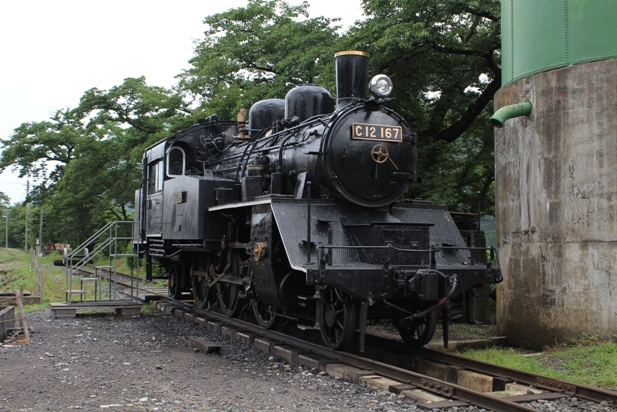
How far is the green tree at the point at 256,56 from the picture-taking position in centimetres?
1501

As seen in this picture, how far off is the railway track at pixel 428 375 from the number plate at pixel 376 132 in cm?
257

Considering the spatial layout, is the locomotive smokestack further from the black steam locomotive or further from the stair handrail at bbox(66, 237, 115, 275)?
the stair handrail at bbox(66, 237, 115, 275)

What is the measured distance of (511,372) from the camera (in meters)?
5.98

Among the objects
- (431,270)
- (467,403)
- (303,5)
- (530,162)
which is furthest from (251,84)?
(467,403)

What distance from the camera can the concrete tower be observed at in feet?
24.0

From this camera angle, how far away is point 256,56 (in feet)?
66.8

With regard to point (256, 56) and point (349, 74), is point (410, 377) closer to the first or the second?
point (349, 74)

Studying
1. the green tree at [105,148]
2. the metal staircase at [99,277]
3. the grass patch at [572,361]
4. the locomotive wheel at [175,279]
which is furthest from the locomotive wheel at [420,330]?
the green tree at [105,148]

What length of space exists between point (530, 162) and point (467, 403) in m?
4.09

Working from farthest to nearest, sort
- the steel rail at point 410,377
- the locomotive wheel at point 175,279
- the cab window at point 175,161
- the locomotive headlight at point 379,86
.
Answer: the locomotive wheel at point 175,279, the cab window at point 175,161, the locomotive headlight at point 379,86, the steel rail at point 410,377

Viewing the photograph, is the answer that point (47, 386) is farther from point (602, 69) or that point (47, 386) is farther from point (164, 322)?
point (602, 69)

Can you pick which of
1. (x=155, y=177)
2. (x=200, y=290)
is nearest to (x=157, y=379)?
(x=200, y=290)

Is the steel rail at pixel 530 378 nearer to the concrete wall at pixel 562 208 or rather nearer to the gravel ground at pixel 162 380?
the gravel ground at pixel 162 380

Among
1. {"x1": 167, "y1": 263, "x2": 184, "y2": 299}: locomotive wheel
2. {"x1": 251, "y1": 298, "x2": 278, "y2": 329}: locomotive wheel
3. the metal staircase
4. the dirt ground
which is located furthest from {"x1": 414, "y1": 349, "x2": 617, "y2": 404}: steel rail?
the metal staircase
